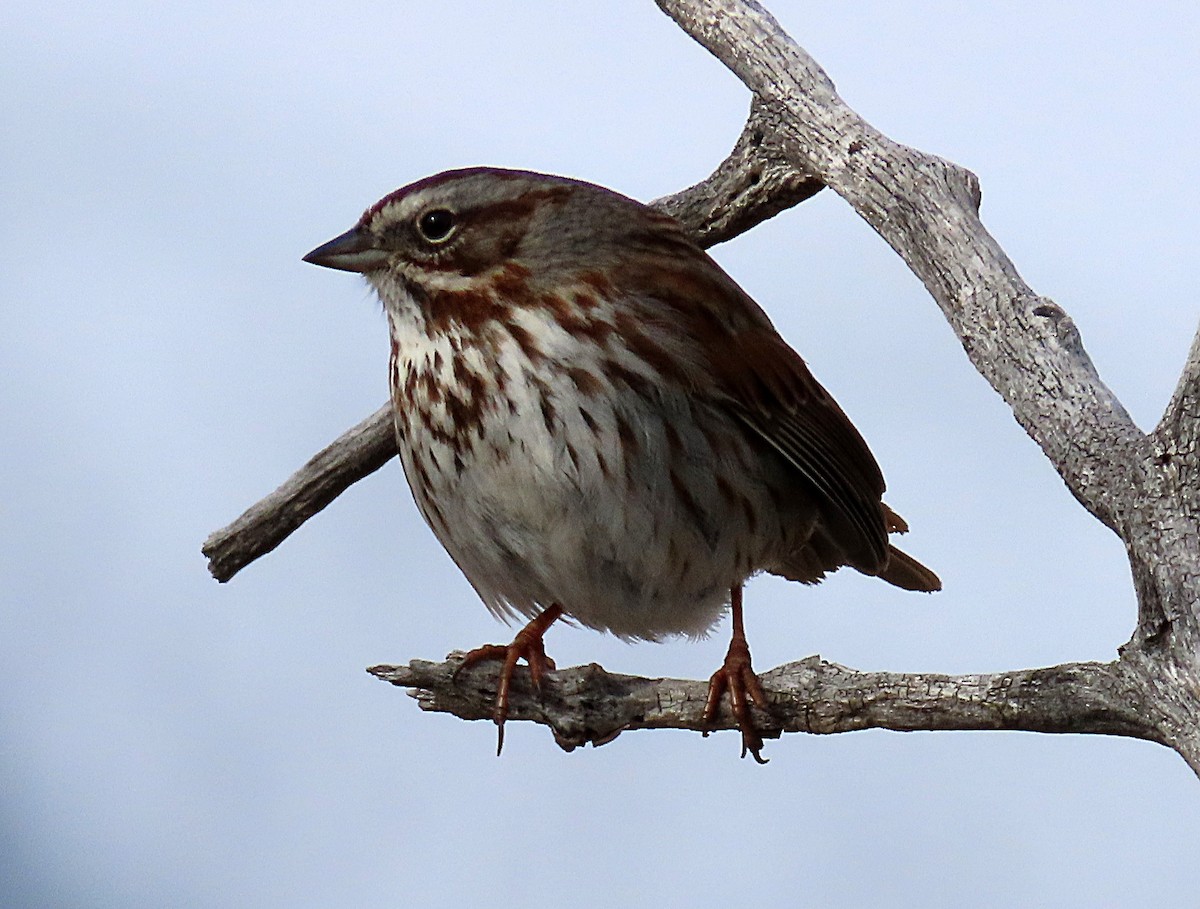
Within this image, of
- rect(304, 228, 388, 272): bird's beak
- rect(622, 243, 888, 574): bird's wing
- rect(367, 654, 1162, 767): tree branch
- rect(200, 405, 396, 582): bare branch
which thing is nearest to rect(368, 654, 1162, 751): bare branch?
rect(367, 654, 1162, 767): tree branch

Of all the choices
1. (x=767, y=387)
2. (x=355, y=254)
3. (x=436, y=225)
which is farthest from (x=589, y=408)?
(x=355, y=254)

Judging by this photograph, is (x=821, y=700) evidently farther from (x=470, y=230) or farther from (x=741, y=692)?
(x=470, y=230)

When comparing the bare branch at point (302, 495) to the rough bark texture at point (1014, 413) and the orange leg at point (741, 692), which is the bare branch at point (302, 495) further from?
the orange leg at point (741, 692)

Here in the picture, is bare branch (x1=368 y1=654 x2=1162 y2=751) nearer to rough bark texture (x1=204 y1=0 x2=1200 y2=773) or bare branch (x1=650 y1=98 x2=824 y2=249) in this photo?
rough bark texture (x1=204 y1=0 x2=1200 y2=773)

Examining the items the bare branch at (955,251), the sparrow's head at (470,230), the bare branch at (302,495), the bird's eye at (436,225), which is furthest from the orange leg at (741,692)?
the bare branch at (302,495)

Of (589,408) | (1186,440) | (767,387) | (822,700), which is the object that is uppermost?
(767,387)

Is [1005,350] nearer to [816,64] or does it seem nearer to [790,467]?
[790,467]
